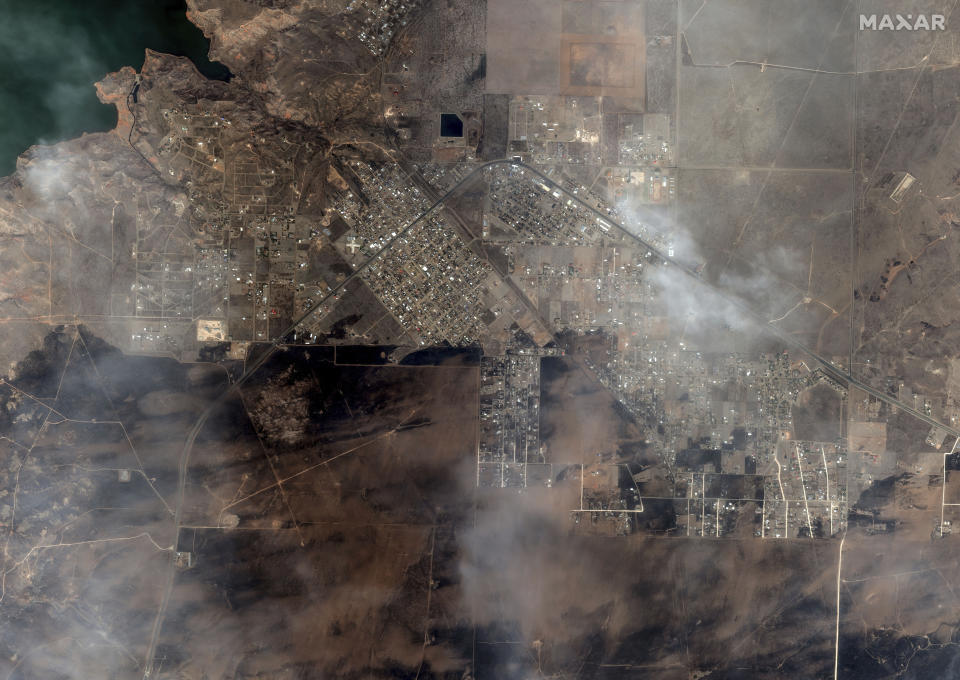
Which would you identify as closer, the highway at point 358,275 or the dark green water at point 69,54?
the highway at point 358,275

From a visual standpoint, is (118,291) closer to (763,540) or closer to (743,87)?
(743,87)

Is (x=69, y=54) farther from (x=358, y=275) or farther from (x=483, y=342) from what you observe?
(x=483, y=342)

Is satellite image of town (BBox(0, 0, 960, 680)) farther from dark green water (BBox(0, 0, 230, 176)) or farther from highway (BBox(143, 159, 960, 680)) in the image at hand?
dark green water (BBox(0, 0, 230, 176))

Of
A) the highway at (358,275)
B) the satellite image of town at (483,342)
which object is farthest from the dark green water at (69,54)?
the highway at (358,275)

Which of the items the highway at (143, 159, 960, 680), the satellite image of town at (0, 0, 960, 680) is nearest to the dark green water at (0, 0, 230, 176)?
the satellite image of town at (0, 0, 960, 680)

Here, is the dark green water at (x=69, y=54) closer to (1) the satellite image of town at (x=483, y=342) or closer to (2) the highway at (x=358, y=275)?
(1) the satellite image of town at (x=483, y=342)

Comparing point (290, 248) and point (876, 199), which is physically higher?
point (876, 199)

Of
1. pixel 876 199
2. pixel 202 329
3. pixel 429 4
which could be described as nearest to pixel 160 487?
pixel 202 329
